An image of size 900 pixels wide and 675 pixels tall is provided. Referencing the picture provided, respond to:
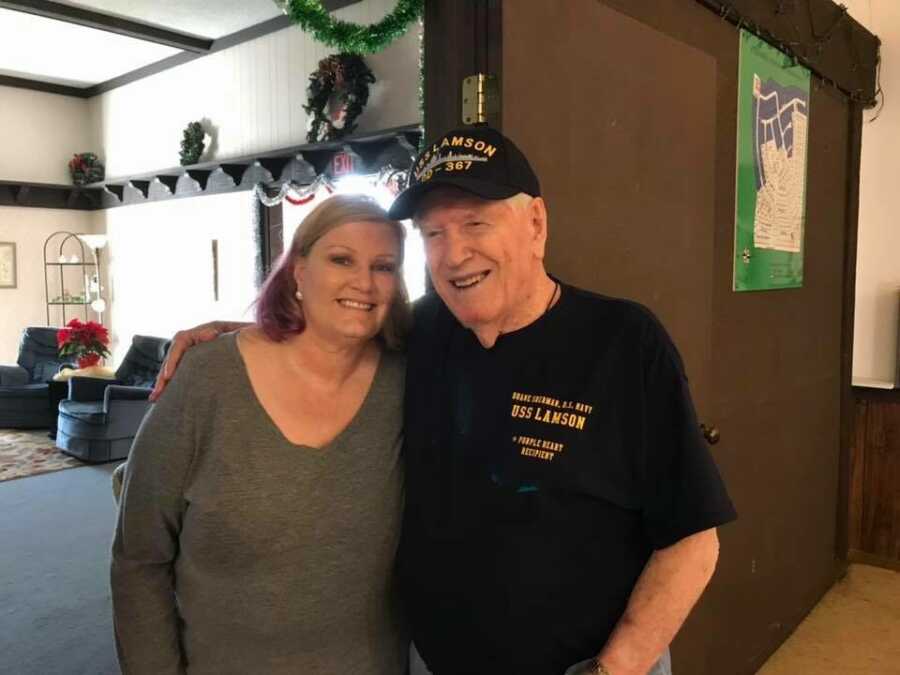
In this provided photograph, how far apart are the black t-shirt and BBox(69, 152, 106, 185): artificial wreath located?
27.5 ft

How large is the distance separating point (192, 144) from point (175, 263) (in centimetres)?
123

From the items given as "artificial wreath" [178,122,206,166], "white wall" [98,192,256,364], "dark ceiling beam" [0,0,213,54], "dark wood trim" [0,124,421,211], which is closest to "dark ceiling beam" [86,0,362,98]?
"dark ceiling beam" [0,0,213,54]

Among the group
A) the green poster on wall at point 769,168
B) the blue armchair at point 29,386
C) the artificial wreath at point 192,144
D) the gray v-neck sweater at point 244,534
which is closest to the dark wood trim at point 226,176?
the artificial wreath at point 192,144

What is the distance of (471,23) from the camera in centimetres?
140

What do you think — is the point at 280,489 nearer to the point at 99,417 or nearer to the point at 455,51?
the point at 455,51

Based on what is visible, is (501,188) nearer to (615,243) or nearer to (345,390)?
(345,390)

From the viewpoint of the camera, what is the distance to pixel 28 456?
239 inches

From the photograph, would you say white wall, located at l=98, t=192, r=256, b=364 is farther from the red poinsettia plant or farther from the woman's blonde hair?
the woman's blonde hair

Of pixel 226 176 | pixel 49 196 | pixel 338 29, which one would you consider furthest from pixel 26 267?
pixel 338 29

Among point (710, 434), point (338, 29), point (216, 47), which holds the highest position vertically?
point (216, 47)

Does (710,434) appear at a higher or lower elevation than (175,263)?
lower

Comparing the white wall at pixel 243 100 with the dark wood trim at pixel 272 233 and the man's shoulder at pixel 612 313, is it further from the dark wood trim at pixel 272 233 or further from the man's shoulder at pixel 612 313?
the man's shoulder at pixel 612 313

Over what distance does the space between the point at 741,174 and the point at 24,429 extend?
7.22 metres

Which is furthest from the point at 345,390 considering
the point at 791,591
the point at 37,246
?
the point at 37,246
